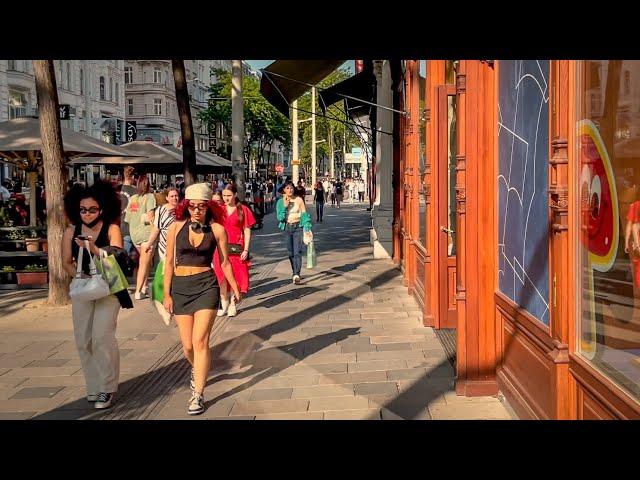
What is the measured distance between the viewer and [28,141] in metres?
13.8

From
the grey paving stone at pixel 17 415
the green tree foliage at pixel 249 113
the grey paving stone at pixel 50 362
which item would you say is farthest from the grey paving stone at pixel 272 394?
Answer: the green tree foliage at pixel 249 113

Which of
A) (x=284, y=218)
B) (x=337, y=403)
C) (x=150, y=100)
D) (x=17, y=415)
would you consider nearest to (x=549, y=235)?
(x=337, y=403)

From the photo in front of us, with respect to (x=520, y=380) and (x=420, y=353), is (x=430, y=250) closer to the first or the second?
(x=420, y=353)

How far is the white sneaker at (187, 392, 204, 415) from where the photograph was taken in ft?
19.9

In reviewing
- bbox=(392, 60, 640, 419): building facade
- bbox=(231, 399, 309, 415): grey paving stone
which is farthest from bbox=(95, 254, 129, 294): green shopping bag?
bbox=(392, 60, 640, 419): building facade

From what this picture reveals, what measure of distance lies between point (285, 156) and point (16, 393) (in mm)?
145625

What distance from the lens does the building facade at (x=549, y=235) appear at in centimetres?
354

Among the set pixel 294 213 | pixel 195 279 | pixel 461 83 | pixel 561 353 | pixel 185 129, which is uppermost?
Answer: pixel 185 129

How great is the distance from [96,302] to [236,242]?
3.97 meters

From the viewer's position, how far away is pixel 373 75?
1920cm

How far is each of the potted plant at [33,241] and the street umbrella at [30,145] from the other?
887 mm

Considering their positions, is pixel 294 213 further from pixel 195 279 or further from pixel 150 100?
pixel 150 100

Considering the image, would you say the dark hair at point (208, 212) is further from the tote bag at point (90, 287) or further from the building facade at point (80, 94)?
the building facade at point (80, 94)
